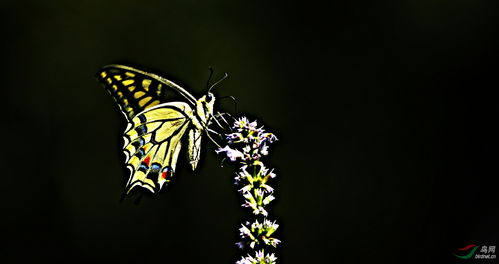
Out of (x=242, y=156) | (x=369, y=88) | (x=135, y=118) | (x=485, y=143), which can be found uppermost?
(x=369, y=88)

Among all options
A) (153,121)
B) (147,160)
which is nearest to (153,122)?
(153,121)

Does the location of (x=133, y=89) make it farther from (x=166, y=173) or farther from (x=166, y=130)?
(x=166, y=173)

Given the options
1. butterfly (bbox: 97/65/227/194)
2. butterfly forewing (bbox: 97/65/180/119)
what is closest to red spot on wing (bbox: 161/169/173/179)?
butterfly (bbox: 97/65/227/194)

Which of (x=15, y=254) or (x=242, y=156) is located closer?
(x=242, y=156)

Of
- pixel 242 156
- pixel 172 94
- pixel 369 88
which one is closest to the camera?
pixel 242 156

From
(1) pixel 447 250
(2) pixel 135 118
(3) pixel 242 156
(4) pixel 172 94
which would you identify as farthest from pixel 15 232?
(1) pixel 447 250

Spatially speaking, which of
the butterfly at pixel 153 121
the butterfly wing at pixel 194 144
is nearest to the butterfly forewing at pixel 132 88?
the butterfly at pixel 153 121

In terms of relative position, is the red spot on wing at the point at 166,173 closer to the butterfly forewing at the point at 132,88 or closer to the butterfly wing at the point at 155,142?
the butterfly wing at the point at 155,142

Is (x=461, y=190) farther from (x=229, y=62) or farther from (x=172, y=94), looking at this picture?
(x=172, y=94)

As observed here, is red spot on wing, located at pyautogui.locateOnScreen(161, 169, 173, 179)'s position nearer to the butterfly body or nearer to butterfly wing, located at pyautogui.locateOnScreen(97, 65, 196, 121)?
the butterfly body
